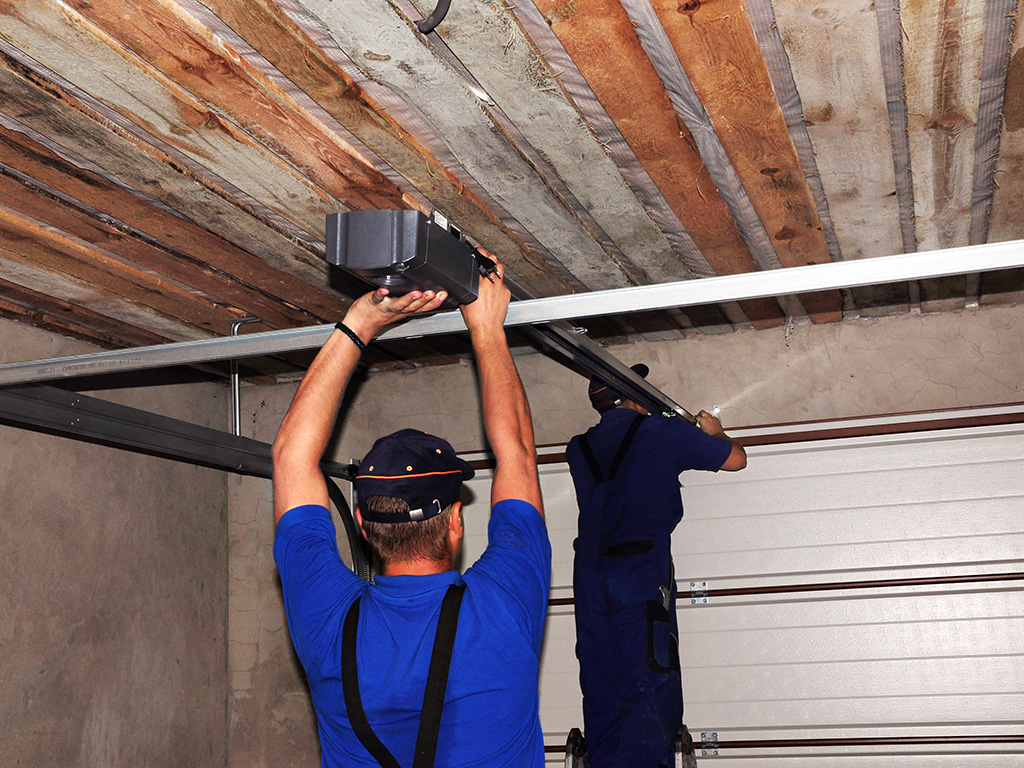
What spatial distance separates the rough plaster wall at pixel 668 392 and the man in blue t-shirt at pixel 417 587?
3.01m

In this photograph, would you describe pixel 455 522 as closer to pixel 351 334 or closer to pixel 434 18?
pixel 351 334

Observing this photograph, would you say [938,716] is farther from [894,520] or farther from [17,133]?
[17,133]

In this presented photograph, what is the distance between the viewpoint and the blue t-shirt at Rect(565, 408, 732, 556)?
3715 mm

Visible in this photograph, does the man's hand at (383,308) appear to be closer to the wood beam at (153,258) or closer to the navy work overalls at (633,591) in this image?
the wood beam at (153,258)

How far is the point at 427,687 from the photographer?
1.52 m

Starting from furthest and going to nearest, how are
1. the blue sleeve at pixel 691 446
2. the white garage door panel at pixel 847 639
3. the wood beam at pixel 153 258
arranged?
the white garage door panel at pixel 847 639
the blue sleeve at pixel 691 446
the wood beam at pixel 153 258

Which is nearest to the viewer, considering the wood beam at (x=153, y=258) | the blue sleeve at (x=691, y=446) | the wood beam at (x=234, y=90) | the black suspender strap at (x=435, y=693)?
the black suspender strap at (x=435, y=693)

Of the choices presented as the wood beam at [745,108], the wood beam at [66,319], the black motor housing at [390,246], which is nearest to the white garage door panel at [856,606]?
the wood beam at [745,108]

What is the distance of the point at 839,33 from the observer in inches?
77.5

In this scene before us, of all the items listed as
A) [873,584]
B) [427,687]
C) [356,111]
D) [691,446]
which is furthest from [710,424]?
[427,687]

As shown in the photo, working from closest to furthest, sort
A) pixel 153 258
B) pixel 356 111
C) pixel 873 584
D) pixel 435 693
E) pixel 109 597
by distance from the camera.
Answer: pixel 435 693, pixel 356 111, pixel 153 258, pixel 873 584, pixel 109 597

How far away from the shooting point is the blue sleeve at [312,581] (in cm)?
162

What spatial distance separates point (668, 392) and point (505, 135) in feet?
8.42

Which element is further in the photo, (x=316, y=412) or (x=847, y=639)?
(x=847, y=639)
